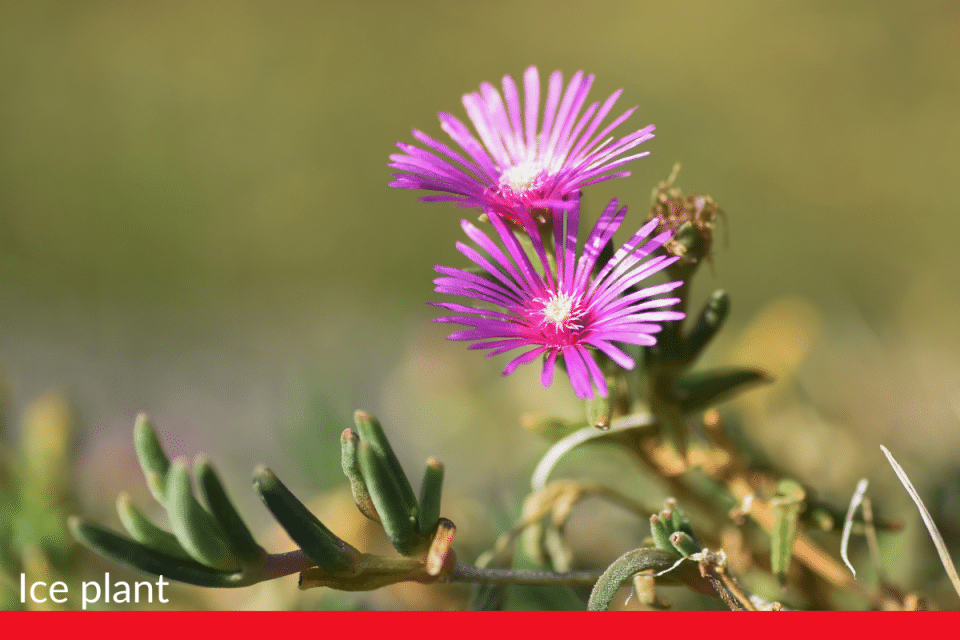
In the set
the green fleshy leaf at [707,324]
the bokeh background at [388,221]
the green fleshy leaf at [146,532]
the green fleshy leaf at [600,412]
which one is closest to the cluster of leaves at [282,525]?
the green fleshy leaf at [146,532]

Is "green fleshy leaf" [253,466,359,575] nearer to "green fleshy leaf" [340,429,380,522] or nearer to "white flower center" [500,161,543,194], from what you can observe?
"green fleshy leaf" [340,429,380,522]

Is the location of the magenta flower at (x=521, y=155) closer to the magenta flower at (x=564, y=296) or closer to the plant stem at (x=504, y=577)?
the magenta flower at (x=564, y=296)

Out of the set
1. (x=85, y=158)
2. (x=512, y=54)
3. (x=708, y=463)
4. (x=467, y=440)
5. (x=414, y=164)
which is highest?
(x=512, y=54)

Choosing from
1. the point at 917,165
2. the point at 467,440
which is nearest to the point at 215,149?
the point at 467,440

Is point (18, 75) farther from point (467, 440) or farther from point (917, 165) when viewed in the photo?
point (917, 165)

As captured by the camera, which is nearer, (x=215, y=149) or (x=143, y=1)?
(x=215, y=149)

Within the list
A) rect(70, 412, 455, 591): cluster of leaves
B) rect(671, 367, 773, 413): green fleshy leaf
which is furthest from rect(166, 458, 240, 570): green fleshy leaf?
rect(671, 367, 773, 413): green fleshy leaf
